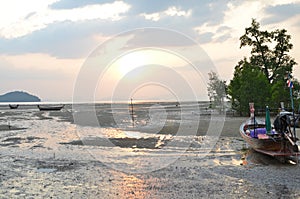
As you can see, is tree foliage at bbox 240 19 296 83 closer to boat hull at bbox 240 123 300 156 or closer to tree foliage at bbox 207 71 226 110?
tree foliage at bbox 207 71 226 110

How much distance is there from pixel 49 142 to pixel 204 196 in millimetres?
15337

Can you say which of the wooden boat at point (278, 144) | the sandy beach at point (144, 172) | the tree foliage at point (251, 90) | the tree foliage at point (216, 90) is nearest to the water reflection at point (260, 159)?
the sandy beach at point (144, 172)

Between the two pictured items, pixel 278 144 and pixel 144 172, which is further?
pixel 278 144

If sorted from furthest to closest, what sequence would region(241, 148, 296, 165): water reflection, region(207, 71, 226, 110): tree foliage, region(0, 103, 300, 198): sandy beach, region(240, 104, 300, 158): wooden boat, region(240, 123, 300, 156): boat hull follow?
region(207, 71, 226, 110): tree foliage
region(240, 123, 300, 156): boat hull
region(240, 104, 300, 158): wooden boat
region(241, 148, 296, 165): water reflection
region(0, 103, 300, 198): sandy beach

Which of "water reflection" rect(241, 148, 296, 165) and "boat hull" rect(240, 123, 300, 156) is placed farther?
"boat hull" rect(240, 123, 300, 156)

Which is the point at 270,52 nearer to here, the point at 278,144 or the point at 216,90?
the point at 216,90

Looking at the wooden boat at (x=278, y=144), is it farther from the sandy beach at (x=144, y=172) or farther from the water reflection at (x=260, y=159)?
the sandy beach at (x=144, y=172)

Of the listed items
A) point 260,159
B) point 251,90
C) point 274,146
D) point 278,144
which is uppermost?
point 251,90

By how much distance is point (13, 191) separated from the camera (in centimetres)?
977

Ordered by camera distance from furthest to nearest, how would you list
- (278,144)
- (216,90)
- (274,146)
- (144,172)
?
(216,90)
(274,146)
(278,144)
(144,172)

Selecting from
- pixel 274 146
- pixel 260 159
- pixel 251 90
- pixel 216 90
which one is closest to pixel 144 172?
pixel 260 159

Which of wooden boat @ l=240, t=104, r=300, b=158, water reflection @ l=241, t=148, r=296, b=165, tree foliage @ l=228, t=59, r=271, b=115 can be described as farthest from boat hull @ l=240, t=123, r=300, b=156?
tree foliage @ l=228, t=59, r=271, b=115

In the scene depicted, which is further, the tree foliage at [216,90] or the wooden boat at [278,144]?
the tree foliage at [216,90]

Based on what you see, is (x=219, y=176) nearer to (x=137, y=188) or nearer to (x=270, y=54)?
(x=137, y=188)
